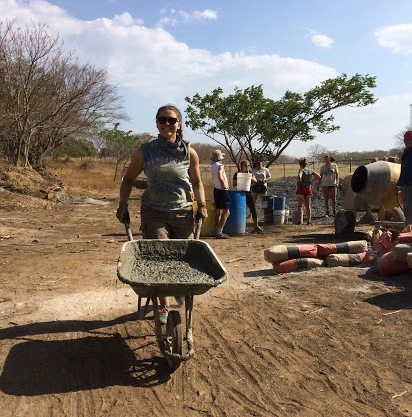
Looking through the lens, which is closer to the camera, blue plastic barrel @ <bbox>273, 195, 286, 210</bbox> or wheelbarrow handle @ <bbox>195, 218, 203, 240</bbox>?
wheelbarrow handle @ <bbox>195, 218, 203, 240</bbox>

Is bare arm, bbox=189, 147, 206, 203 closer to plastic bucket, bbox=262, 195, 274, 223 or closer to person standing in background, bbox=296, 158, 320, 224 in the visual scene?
person standing in background, bbox=296, 158, 320, 224

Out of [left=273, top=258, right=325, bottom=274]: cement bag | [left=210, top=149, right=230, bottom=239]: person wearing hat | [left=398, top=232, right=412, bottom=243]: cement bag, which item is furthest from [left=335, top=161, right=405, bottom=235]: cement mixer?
[left=273, top=258, right=325, bottom=274]: cement bag

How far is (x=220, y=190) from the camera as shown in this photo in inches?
403

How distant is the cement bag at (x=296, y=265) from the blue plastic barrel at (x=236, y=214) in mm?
→ 4119

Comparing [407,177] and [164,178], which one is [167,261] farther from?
[407,177]

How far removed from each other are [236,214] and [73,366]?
733cm

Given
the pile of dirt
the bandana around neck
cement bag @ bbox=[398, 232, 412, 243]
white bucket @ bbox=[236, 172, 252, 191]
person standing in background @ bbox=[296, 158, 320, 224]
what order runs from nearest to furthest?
1. the bandana around neck
2. cement bag @ bbox=[398, 232, 412, 243]
3. white bucket @ bbox=[236, 172, 252, 191]
4. person standing in background @ bbox=[296, 158, 320, 224]
5. the pile of dirt

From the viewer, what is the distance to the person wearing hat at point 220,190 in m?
10.1

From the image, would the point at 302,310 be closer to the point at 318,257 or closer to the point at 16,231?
the point at 318,257

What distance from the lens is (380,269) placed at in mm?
6242

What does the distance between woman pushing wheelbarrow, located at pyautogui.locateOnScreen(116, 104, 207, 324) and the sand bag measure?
2.49m

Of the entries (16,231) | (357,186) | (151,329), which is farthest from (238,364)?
(16,231)

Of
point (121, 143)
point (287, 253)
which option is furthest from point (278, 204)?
point (121, 143)

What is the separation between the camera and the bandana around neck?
4.30 meters
